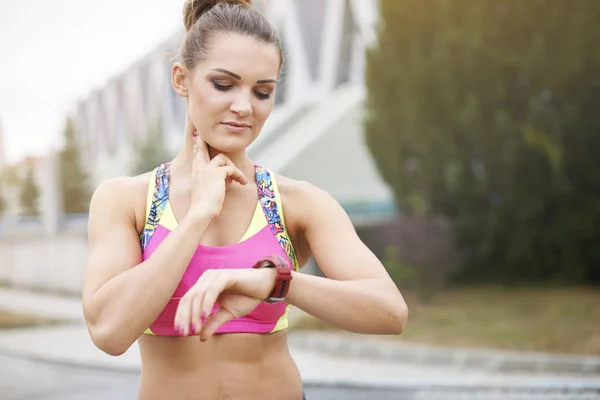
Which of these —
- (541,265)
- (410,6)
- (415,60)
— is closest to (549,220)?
(541,265)

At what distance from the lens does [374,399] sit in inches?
252

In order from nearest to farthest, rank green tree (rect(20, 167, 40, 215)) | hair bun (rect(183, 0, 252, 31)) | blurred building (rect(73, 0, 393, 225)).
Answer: hair bun (rect(183, 0, 252, 31)), blurred building (rect(73, 0, 393, 225)), green tree (rect(20, 167, 40, 215))

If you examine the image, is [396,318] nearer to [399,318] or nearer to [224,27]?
[399,318]

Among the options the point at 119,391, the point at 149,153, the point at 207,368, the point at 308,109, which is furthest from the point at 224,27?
the point at 308,109

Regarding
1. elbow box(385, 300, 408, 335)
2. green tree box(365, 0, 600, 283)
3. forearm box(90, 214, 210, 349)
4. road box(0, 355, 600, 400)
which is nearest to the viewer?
forearm box(90, 214, 210, 349)

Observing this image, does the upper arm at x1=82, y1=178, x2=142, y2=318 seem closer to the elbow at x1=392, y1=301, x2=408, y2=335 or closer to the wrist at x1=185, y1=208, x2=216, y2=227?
the wrist at x1=185, y1=208, x2=216, y2=227

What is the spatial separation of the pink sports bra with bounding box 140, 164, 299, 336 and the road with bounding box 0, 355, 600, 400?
484 centimetres

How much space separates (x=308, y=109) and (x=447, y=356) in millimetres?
17354

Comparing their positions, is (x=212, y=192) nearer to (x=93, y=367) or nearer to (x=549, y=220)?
(x=93, y=367)

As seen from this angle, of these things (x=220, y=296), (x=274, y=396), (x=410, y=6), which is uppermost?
(x=410, y=6)

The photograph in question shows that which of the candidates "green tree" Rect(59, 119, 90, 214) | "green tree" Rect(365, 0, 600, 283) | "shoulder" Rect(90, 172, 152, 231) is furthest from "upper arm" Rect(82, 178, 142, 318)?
"green tree" Rect(59, 119, 90, 214)

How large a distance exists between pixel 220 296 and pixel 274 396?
13.3 inches

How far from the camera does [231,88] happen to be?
1677 millimetres

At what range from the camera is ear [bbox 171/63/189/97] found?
1769 millimetres
